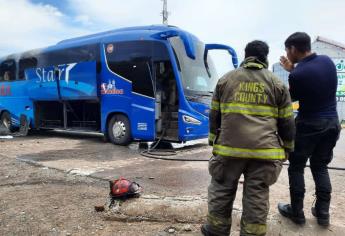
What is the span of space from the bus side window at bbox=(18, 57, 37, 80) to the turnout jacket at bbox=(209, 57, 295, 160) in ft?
36.0

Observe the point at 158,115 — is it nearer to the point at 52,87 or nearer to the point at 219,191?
the point at 52,87

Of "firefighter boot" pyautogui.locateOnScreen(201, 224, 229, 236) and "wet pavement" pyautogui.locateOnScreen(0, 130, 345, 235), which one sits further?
"wet pavement" pyautogui.locateOnScreen(0, 130, 345, 235)

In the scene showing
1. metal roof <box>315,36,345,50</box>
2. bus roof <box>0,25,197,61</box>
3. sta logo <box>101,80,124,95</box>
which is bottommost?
sta logo <box>101,80,124,95</box>

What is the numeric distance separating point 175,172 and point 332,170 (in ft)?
9.03

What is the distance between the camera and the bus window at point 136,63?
9.13 meters

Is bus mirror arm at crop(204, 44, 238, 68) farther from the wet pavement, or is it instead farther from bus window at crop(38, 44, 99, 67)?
bus window at crop(38, 44, 99, 67)

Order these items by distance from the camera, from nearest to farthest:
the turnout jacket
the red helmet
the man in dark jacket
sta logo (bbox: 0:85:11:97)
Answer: the turnout jacket → the man in dark jacket → the red helmet → sta logo (bbox: 0:85:11:97)

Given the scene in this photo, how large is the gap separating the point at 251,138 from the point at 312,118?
94cm

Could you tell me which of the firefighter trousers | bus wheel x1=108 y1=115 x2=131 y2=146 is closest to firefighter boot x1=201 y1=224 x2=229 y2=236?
the firefighter trousers

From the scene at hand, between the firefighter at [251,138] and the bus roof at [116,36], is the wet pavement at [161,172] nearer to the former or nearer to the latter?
the firefighter at [251,138]

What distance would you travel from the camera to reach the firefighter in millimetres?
3020

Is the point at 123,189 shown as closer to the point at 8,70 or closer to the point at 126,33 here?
the point at 126,33

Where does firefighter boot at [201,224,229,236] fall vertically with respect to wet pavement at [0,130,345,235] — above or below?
above

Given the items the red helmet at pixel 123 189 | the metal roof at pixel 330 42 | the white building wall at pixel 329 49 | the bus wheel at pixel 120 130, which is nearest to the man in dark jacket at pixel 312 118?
the red helmet at pixel 123 189
